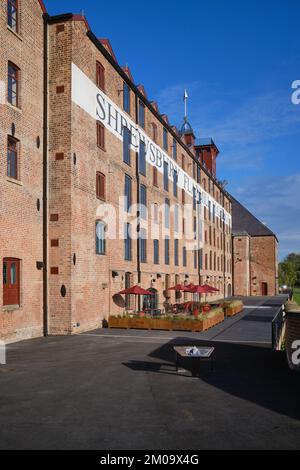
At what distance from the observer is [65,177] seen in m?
21.7

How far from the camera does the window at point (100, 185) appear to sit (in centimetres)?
2505

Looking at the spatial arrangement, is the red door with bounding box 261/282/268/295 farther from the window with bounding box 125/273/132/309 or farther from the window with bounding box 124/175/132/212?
the window with bounding box 124/175/132/212

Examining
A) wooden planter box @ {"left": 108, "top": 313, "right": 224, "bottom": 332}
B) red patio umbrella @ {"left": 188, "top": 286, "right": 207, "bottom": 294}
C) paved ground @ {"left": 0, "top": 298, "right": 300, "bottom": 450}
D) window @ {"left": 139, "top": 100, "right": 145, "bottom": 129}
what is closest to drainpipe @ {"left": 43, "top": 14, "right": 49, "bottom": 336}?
paved ground @ {"left": 0, "top": 298, "right": 300, "bottom": 450}

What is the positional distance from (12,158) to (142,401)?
42.6 feet

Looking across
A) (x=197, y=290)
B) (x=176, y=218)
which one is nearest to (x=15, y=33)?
(x=197, y=290)

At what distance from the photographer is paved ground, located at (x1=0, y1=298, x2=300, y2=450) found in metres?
7.55

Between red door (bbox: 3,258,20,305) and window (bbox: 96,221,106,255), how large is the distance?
18.4ft

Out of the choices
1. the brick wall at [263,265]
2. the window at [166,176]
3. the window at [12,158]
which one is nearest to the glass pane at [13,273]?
the window at [12,158]

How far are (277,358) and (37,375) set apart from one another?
24.8ft

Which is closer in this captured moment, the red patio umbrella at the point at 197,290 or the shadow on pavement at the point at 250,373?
the shadow on pavement at the point at 250,373

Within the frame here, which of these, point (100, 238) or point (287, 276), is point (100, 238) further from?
point (287, 276)

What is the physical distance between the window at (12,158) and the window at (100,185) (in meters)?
5.83

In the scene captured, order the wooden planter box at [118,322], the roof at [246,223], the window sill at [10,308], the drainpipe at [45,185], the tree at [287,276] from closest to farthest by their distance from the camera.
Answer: the window sill at [10,308], the drainpipe at [45,185], the wooden planter box at [118,322], the roof at [246,223], the tree at [287,276]

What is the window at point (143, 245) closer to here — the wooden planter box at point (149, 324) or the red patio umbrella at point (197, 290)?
the red patio umbrella at point (197, 290)
